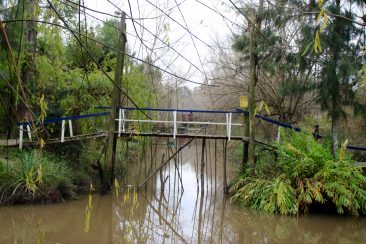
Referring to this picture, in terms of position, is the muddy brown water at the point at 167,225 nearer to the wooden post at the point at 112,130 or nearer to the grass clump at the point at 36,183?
the grass clump at the point at 36,183

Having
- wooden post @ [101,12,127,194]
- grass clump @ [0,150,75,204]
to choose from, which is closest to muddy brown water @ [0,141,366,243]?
grass clump @ [0,150,75,204]

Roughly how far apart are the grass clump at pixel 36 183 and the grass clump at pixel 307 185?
4.31m

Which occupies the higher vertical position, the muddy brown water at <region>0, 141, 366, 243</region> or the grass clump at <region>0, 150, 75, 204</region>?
the grass clump at <region>0, 150, 75, 204</region>

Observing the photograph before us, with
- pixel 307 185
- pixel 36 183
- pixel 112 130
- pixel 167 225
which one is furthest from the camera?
pixel 112 130

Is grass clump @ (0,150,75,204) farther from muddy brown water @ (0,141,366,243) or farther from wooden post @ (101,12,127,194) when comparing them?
wooden post @ (101,12,127,194)

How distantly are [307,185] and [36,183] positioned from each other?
621 centimetres

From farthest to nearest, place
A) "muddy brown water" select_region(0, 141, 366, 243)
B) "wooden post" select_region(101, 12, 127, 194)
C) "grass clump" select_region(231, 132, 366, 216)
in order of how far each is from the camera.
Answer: "wooden post" select_region(101, 12, 127, 194) → "grass clump" select_region(231, 132, 366, 216) → "muddy brown water" select_region(0, 141, 366, 243)

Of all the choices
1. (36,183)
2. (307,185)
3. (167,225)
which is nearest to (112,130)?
(36,183)

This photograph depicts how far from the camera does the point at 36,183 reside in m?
9.50

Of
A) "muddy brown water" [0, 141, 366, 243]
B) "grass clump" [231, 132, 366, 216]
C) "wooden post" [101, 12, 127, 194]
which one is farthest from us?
"wooden post" [101, 12, 127, 194]

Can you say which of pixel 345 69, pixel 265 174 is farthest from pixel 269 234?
pixel 345 69

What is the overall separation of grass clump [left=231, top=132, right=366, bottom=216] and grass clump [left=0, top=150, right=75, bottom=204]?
4312mm

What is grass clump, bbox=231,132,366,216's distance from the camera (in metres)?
8.98

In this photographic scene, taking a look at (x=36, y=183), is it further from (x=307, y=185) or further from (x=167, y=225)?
(x=307, y=185)
